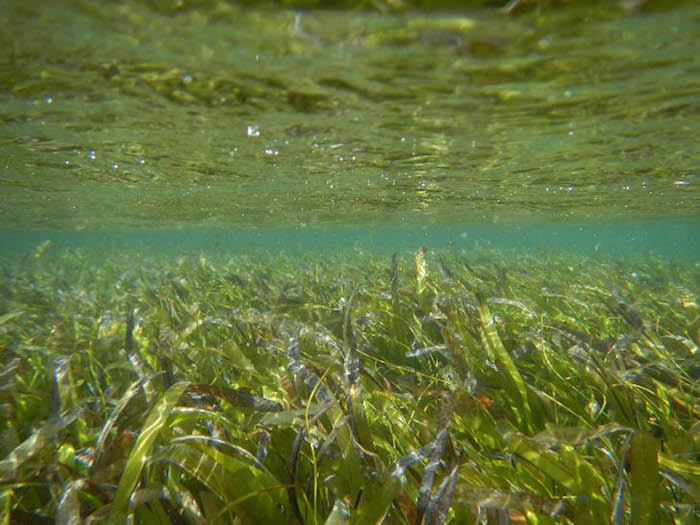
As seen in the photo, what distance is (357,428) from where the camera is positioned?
239 cm

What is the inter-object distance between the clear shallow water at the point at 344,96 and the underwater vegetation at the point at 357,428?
3083mm

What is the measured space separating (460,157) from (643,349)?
27.0 ft

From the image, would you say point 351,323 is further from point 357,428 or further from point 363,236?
point 363,236

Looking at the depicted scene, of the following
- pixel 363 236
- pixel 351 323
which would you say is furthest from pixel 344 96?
pixel 363 236

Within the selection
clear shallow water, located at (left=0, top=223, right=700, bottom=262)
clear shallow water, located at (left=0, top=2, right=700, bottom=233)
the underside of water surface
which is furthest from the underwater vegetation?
clear shallow water, located at (left=0, top=223, right=700, bottom=262)

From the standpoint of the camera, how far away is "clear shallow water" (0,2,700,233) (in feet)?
14.9

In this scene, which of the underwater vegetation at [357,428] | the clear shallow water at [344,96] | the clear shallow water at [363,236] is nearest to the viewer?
the underwater vegetation at [357,428]

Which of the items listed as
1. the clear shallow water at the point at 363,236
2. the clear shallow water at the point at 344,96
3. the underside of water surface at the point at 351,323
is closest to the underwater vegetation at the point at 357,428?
the underside of water surface at the point at 351,323

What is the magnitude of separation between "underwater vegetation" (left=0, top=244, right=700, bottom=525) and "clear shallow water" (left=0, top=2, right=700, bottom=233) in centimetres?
308

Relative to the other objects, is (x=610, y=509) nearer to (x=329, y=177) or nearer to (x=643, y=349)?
(x=643, y=349)

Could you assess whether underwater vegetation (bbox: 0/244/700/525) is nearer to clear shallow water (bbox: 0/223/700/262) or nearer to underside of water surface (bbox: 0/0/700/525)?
underside of water surface (bbox: 0/0/700/525)

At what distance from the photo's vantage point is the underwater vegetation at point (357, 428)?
6.29 feet

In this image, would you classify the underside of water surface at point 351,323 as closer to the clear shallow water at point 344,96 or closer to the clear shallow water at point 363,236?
the clear shallow water at point 344,96

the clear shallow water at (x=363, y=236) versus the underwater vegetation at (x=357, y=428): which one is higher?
the underwater vegetation at (x=357, y=428)
